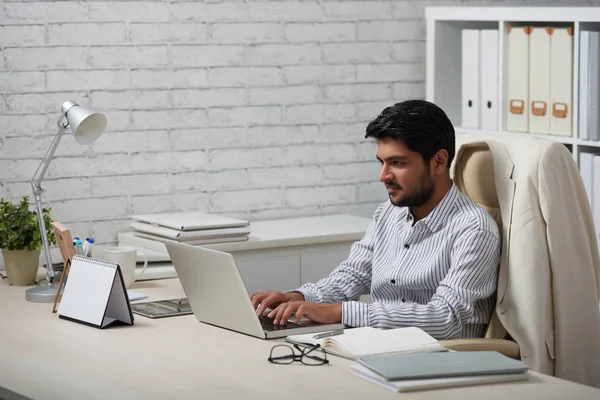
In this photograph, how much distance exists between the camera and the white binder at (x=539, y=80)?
3.74 m

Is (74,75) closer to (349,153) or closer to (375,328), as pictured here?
(349,153)

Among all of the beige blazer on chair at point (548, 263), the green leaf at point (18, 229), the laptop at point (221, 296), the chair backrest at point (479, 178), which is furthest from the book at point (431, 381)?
the green leaf at point (18, 229)

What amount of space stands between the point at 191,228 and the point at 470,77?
125 cm

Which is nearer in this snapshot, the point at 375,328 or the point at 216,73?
the point at 375,328

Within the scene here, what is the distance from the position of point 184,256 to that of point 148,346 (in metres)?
0.29

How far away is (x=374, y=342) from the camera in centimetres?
237

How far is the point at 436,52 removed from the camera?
166 inches

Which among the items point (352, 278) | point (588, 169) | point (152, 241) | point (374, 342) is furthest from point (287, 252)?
point (374, 342)

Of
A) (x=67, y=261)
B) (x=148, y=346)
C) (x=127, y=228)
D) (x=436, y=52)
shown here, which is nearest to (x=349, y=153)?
(x=436, y=52)

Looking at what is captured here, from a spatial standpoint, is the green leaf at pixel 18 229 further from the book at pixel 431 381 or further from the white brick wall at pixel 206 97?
the book at pixel 431 381

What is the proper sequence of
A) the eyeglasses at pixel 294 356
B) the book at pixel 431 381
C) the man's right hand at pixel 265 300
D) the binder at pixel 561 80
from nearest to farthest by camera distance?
the book at pixel 431 381 < the eyeglasses at pixel 294 356 < the man's right hand at pixel 265 300 < the binder at pixel 561 80

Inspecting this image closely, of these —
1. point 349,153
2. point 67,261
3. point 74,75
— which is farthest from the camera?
point 349,153

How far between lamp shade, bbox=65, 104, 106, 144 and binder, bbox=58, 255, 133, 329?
16.2 inches

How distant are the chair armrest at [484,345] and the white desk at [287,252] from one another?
1198mm
